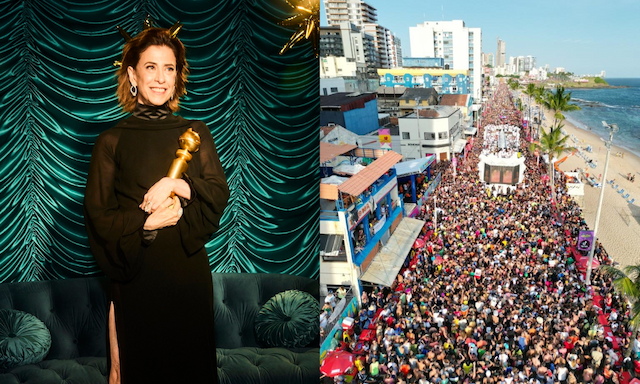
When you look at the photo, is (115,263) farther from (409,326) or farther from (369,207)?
(369,207)

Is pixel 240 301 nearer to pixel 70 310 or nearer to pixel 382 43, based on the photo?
pixel 70 310

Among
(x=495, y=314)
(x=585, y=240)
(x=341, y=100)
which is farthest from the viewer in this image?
(x=341, y=100)

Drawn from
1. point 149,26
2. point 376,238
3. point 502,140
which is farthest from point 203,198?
point 502,140

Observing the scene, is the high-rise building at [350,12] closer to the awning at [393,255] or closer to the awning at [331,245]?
the awning at [393,255]

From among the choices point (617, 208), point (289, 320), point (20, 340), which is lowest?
point (617, 208)

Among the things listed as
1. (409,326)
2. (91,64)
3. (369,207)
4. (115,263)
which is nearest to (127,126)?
(115,263)

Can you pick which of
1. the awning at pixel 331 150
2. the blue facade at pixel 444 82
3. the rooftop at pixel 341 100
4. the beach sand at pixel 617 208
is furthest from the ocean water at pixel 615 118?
the awning at pixel 331 150
